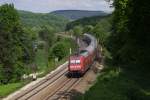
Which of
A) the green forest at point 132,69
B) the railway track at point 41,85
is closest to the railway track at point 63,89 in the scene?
the railway track at point 41,85

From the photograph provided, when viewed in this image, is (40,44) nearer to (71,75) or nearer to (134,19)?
(71,75)

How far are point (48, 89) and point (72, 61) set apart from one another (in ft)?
30.2

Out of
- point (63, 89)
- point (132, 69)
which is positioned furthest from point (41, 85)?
point (132, 69)

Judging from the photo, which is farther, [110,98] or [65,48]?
[65,48]

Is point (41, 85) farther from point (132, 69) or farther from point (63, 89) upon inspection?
point (132, 69)

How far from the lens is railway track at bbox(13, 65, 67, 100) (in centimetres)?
3991

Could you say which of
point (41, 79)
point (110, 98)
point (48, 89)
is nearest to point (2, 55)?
point (41, 79)

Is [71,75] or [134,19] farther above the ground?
[134,19]

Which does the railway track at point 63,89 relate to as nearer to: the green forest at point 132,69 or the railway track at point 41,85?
the railway track at point 41,85

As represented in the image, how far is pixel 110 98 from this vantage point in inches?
945

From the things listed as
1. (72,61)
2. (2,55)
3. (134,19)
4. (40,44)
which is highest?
(134,19)

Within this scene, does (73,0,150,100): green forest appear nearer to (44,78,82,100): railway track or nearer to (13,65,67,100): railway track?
(44,78,82,100): railway track

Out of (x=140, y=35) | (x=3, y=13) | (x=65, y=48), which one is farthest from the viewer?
(x=65, y=48)

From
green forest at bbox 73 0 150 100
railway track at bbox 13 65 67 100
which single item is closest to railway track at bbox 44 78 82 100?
railway track at bbox 13 65 67 100
